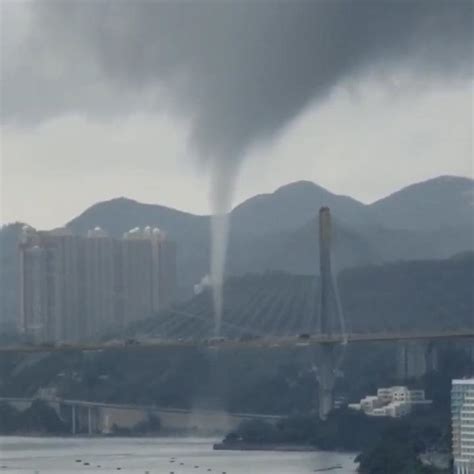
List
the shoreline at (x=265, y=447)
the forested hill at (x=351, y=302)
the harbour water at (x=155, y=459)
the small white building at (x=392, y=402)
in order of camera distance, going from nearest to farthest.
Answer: the harbour water at (x=155, y=459)
the shoreline at (x=265, y=447)
the small white building at (x=392, y=402)
the forested hill at (x=351, y=302)

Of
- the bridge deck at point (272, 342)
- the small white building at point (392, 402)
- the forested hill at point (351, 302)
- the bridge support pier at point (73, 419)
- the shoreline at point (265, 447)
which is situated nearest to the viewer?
the shoreline at point (265, 447)

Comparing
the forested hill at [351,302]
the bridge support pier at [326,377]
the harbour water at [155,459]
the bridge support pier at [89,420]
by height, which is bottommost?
the harbour water at [155,459]

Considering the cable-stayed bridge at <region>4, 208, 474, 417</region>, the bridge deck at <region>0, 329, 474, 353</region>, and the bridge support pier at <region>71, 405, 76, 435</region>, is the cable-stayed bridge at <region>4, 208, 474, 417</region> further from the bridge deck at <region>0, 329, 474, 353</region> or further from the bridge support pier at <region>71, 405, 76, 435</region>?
the bridge support pier at <region>71, 405, 76, 435</region>

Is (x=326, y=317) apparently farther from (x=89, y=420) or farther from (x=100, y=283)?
(x=100, y=283)

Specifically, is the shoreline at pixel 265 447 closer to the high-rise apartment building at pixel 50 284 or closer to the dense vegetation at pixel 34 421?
the dense vegetation at pixel 34 421

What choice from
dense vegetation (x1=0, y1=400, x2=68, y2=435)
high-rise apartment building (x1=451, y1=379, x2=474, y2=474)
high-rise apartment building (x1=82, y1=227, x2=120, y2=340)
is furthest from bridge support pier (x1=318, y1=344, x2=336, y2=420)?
high-rise apartment building (x1=82, y1=227, x2=120, y2=340)

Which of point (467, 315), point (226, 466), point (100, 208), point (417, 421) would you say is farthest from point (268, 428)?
point (100, 208)

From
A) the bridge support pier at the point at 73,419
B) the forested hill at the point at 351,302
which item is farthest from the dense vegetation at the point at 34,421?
the forested hill at the point at 351,302
